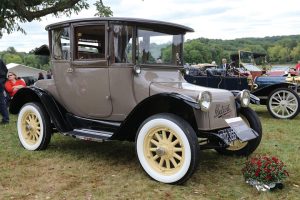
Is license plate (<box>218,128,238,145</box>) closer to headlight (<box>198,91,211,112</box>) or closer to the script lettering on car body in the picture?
the script lettering on car body

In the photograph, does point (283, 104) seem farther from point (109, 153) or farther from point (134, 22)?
point (134, 22)

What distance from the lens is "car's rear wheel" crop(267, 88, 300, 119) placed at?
8938mm

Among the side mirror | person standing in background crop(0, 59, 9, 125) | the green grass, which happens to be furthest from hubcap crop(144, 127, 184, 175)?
person standing in background crop(0, 59, 9, 125)

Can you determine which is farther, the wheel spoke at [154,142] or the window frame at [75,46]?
the window frame at [75,46]

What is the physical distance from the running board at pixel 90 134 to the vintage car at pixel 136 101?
0.01 metres

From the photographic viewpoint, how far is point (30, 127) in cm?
566

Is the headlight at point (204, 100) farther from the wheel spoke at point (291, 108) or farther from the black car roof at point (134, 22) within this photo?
the wheel spoke at point (291, 108)

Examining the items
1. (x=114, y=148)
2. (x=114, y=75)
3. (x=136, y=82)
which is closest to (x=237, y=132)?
(x=136, y=82)

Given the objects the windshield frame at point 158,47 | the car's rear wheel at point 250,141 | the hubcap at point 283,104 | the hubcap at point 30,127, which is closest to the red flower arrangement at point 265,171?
the car's rear wheel at point 250,141

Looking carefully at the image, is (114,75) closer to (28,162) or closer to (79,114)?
(79,114)

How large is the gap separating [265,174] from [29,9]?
31.3ft

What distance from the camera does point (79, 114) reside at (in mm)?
5379

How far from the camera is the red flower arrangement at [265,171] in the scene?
389 centimetres

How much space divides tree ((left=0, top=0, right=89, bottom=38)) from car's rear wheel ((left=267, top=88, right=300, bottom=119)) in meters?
6.12
